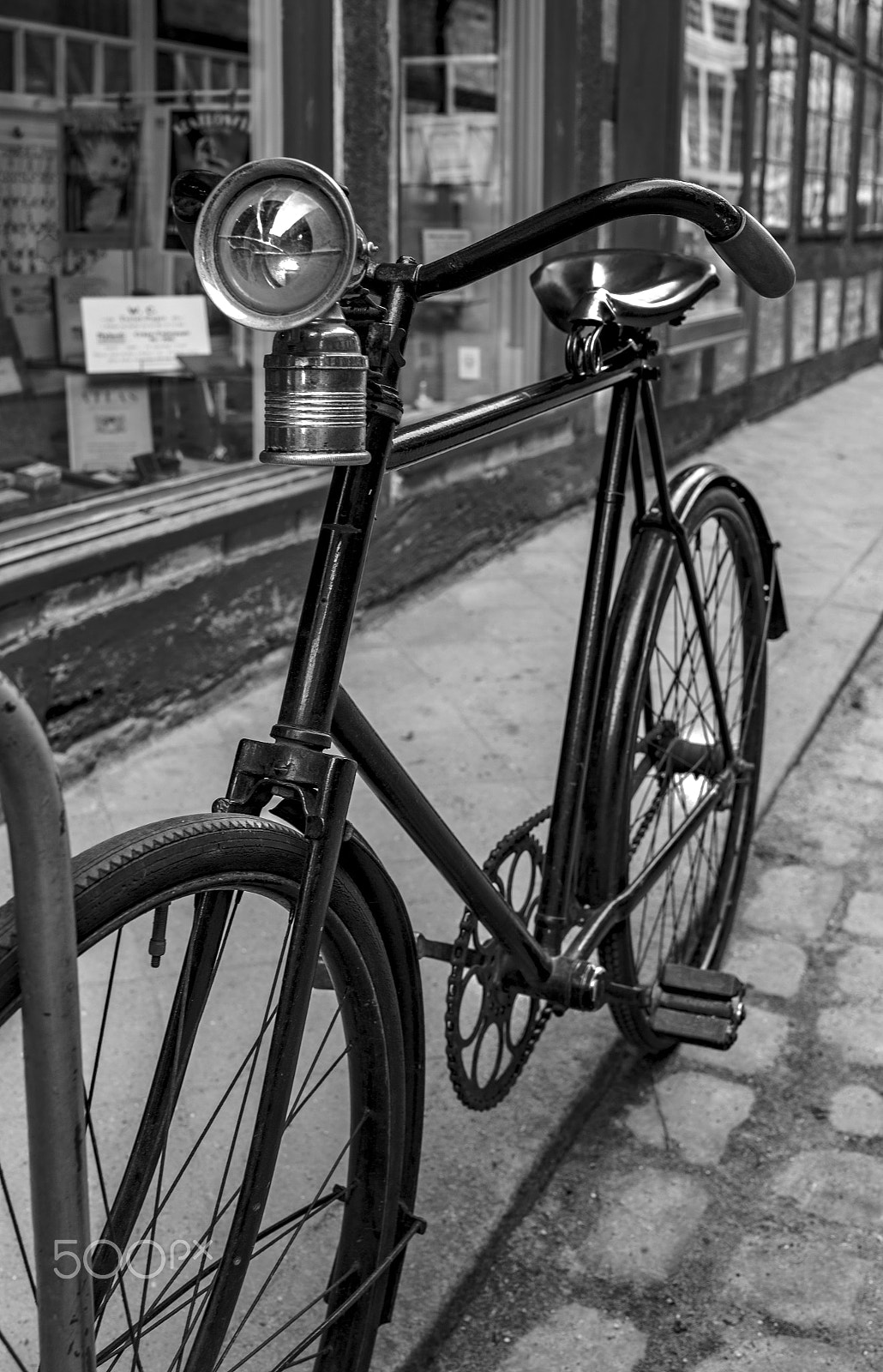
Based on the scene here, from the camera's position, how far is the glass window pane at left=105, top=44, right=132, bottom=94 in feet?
14.4

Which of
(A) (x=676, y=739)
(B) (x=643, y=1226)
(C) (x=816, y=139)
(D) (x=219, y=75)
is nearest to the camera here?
(B) (x=643, y=1226)

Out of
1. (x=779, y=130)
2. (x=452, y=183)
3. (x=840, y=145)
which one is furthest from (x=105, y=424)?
(x=840, y=145)

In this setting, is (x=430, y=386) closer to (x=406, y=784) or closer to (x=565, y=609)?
(x=565, y=609)

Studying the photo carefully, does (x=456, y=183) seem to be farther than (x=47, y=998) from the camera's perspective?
Yes

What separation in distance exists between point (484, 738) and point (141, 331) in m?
1.48

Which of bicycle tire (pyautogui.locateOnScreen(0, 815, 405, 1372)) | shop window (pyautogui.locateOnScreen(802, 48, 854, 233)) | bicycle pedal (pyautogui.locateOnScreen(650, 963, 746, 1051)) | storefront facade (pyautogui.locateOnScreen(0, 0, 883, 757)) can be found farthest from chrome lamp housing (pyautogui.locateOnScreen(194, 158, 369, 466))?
shop window (pyautogui.locateOnScreen(802, 48, 854, 233))

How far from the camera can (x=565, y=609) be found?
5598mm

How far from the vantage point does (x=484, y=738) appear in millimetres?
4352

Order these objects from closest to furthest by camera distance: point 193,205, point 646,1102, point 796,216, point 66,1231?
point 66,1231 → point 193,205 → point 646,1102 → point 796,216

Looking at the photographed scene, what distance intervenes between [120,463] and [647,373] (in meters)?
2.35

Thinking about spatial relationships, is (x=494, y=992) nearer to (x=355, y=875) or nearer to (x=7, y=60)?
(x=355, y=875)

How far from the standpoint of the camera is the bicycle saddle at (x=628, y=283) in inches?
89.4

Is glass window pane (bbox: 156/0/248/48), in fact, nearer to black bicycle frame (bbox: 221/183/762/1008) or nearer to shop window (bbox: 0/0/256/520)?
shop window (bbox: 0/0/256/520)

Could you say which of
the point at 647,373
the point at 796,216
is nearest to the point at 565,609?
the point at 647,373
